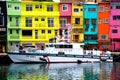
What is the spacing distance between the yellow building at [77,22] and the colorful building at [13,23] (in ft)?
23.6

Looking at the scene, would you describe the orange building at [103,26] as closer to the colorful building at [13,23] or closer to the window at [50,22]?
the window at [50,22]

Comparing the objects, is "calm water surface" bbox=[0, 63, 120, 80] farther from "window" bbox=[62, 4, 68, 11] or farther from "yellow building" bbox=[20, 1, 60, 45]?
"window" bbox=[62, 4, 68, 11]

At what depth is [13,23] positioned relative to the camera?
72.5 m

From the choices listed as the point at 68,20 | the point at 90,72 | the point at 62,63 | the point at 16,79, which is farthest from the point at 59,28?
the point at 16,79

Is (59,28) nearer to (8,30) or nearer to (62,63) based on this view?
(8,30)

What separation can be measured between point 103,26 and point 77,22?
11.5ft

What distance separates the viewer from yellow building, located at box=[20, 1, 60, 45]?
72525 mm

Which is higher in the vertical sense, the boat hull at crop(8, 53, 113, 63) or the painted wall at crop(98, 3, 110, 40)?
the painted wall at crop(98, 3, 110, 40)

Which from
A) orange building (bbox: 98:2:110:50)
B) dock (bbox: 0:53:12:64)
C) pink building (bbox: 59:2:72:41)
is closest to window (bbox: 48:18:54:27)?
pink building (bbox: 59:2:72:41)

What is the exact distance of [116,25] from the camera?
73.7 metres

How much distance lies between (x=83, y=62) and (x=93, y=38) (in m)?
10.4

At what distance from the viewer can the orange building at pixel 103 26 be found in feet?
241

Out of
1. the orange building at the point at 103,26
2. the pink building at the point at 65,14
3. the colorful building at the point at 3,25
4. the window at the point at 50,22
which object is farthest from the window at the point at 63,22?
the colorful building at the point at 3,25

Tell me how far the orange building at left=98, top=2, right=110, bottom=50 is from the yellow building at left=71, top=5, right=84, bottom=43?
7.87 feet
